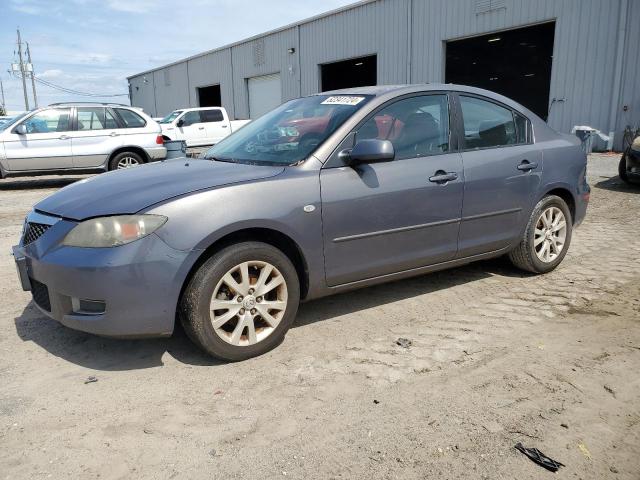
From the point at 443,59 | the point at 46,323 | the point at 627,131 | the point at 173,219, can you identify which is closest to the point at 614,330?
the point at 173,219

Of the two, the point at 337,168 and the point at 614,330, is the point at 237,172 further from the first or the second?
the point at 614,330

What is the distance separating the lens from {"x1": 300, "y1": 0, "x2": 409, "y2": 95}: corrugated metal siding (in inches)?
776

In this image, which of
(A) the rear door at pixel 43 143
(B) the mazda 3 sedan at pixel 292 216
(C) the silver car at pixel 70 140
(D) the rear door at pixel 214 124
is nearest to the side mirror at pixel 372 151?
(B) the mazda 3 sedan at pixel 292 216

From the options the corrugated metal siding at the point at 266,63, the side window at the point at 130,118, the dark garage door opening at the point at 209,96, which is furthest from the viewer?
the dark garage door opening at the point at 209,96

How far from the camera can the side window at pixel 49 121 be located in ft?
36.0

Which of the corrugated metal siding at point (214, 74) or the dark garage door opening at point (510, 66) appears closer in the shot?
the dark garage door opening at point (510, 66)

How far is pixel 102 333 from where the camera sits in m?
2.94

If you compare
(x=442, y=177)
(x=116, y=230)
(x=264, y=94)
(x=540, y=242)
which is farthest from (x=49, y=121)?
(x=264, y=94)

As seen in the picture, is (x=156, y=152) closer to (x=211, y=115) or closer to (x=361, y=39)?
(x=211, y=115)

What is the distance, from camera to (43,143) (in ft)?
36.1

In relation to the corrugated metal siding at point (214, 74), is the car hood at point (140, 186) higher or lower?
lower

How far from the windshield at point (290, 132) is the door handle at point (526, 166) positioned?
1.50 m

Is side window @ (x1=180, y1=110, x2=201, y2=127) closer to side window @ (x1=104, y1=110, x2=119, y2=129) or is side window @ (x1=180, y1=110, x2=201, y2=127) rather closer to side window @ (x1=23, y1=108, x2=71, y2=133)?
side window @ (x1=104, y1=110, x2=119, y2=129)

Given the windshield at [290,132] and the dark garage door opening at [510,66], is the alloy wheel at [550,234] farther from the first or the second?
the dark garage door opening at [510,66]
